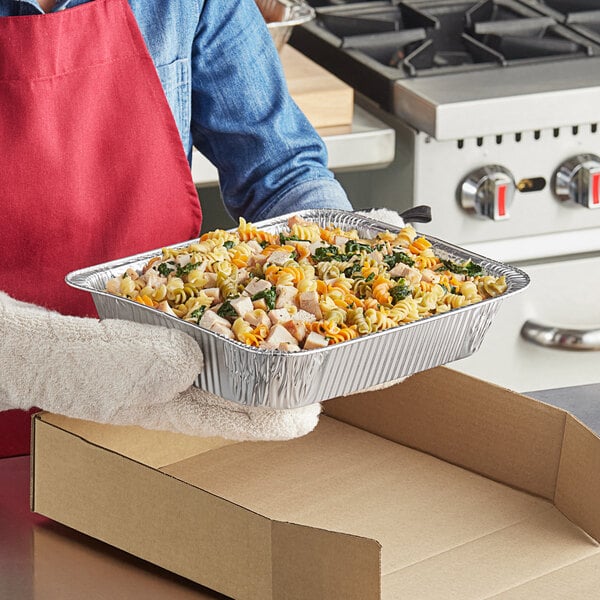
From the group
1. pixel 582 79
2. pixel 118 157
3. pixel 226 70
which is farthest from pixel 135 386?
pixel 582 79

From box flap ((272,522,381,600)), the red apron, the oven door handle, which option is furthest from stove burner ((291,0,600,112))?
box flap ((272,522,381,600))

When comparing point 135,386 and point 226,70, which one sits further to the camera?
point 226,70

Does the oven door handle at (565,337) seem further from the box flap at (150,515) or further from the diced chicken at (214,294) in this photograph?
the box flap at (150,515)

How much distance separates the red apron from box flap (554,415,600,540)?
1.66 ft

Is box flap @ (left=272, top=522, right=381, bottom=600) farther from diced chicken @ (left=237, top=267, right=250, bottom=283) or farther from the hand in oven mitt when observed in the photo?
diced chicken @ (left=237, top=267, right=250, bottom=283)

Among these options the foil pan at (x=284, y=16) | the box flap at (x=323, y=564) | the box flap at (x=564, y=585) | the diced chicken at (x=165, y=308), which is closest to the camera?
the box flap at (x=323, y=564)

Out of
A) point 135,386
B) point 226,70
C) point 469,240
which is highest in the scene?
point 226,70

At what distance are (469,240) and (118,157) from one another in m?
0.72

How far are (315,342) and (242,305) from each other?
0.08 meters

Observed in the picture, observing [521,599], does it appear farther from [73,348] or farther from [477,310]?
[73,348]

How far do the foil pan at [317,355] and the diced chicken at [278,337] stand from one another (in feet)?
0.08

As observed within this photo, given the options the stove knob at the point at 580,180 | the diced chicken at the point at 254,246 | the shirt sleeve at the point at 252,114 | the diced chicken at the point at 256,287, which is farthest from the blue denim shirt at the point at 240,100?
the stove knob at the point at 580,180

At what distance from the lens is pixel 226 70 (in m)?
1.34

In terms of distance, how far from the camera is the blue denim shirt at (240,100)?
4.23 feet
